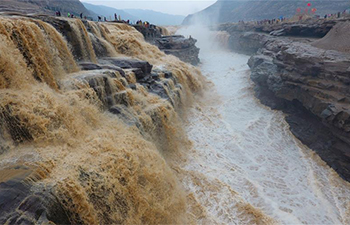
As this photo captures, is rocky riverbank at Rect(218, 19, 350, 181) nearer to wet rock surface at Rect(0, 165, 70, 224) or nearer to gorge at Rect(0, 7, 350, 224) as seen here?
gorge at Rect(0, 7, 350, 224)

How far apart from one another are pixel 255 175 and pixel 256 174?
8cm

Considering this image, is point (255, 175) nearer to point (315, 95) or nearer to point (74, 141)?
point (315, 95)

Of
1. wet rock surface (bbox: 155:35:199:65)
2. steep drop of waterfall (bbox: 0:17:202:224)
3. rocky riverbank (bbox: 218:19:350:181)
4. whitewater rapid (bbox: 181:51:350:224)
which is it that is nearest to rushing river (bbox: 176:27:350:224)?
whitewater rapid (bbox: 181:51:350:224)

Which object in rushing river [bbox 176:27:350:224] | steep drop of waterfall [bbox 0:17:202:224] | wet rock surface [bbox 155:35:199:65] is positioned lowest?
rushing river [bbox 176:27:350:224]

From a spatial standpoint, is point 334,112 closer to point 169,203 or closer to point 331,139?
point 331,139

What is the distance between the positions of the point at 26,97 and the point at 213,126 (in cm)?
734

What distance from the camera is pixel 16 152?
3926 millimetres

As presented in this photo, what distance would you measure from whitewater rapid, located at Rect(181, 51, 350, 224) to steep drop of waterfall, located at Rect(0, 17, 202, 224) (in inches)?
36.3

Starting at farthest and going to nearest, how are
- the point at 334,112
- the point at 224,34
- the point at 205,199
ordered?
1. the point at 224,34
2. the point at 334,112
3. the point at 205,199

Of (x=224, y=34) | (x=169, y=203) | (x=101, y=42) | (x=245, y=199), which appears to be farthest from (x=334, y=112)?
(x=224, y=34)

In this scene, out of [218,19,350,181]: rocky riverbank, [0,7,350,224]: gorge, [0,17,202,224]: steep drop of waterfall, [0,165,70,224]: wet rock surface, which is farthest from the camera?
[218,19,350,181]: rocky riverbank

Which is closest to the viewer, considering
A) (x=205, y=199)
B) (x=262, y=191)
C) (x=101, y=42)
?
(x=205, y=199)

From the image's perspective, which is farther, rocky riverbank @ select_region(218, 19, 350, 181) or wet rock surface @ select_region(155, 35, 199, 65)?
wet rock surface @ select_region(155, 35, 199, 65)

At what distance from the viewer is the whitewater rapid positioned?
575cm
